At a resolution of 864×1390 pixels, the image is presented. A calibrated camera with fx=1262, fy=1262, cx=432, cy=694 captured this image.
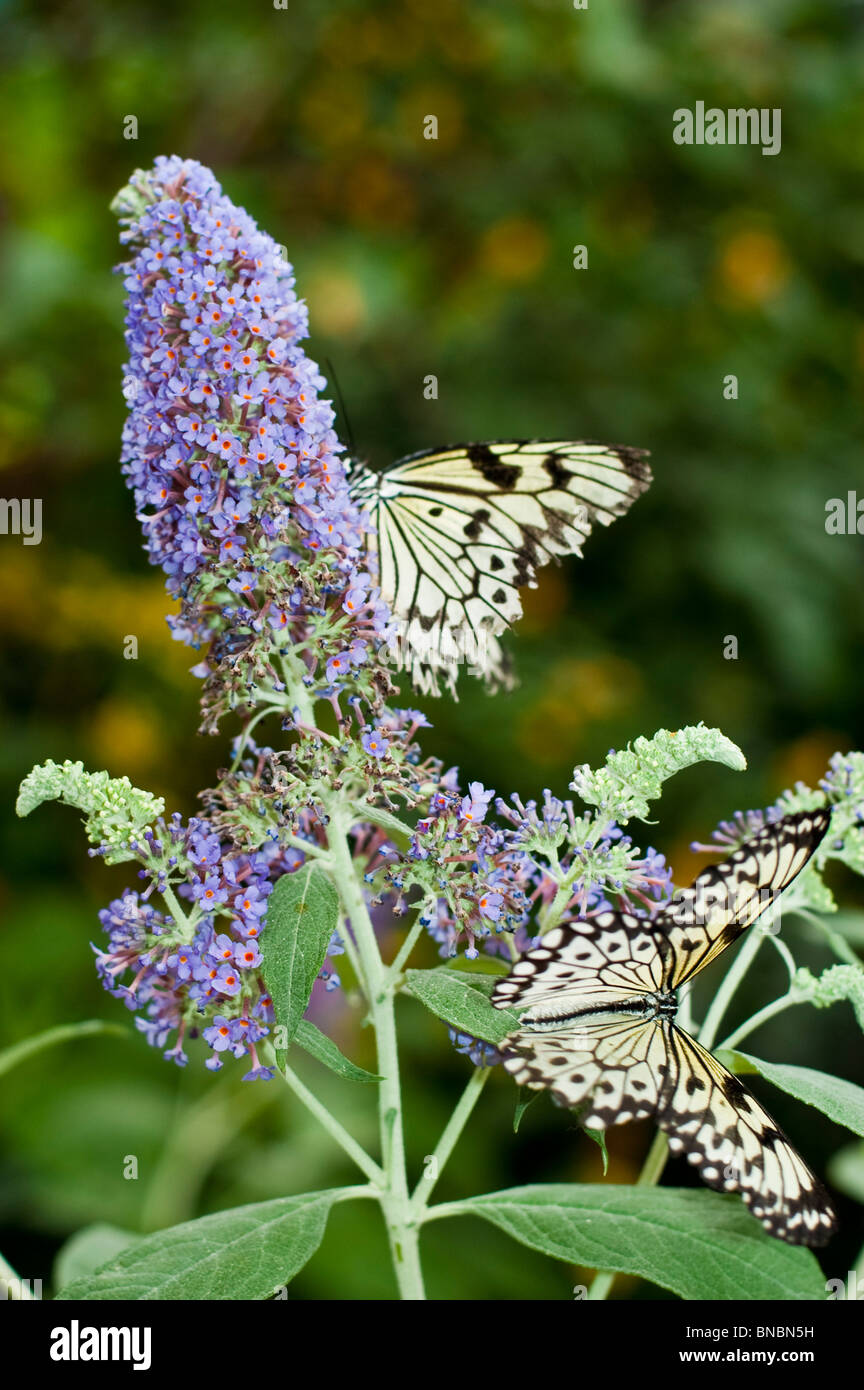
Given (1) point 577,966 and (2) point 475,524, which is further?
(2) point 475,524

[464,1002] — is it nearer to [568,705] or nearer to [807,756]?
[568,705]

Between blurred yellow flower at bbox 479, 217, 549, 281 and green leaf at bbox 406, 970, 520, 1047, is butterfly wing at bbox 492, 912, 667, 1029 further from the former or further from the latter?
blurred yellow flower at bbox 479, 217, 549, 281

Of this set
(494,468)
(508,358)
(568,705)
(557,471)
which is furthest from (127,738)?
(557,471)

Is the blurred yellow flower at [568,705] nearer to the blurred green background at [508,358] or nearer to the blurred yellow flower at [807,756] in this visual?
the blurred green background at [508,358]

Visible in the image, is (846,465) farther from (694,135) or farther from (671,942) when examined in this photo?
(671,942)

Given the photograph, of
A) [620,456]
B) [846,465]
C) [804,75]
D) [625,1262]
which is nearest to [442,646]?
[620,456]

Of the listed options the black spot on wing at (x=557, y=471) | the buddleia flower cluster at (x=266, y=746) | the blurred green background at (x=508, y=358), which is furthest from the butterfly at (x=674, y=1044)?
the blurred green background at (x=508, y=358)
